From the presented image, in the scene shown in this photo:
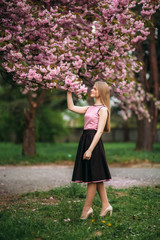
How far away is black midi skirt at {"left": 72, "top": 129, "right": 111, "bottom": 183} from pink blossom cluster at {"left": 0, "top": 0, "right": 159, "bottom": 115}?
828 mm

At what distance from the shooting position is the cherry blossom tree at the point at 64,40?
4895 mm

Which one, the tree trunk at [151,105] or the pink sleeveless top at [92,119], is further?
the tree trunk at [151,105]

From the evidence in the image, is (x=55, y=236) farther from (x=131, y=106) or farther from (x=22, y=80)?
(x=131, y=106)

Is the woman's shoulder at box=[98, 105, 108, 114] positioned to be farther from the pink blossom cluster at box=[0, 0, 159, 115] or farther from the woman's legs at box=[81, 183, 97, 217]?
the woman's legs at box=[81, 183, 97, 217]

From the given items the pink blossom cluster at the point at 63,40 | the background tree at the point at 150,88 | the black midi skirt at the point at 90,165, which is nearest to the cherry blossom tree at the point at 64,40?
the pink blossom cluster at the point at 63,40

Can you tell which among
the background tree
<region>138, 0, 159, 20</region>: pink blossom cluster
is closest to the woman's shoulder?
<region>138, 0, 159, 20</region>: pink blossom cluster

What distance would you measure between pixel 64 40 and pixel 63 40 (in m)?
0.06

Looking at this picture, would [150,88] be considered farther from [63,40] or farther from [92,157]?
[92,157]

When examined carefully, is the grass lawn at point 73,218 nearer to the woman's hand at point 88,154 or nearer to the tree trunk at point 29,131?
the woman's hand at point 88,154

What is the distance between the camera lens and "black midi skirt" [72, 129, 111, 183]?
424cm

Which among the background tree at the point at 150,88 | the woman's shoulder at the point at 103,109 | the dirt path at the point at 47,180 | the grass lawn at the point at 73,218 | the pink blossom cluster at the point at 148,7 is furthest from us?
the background tree at the point at 150,88

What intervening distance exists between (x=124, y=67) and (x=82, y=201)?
3.22m

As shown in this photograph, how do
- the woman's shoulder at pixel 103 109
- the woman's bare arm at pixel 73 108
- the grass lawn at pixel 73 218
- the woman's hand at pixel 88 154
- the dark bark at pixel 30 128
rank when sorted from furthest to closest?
→ the dark bark at pixel 30 128 < the woman's bare arm at pixel 73 108 < the woman's shoulder at pixel 103 109 < the woman's hand at pixel 88 154 < the grass lawn at pixel 73 218

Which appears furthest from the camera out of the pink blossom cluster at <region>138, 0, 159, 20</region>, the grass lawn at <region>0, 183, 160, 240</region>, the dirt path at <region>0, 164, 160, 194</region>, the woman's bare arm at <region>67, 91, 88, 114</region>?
the dirt path at <region>0, 164, 160, 194</region>
